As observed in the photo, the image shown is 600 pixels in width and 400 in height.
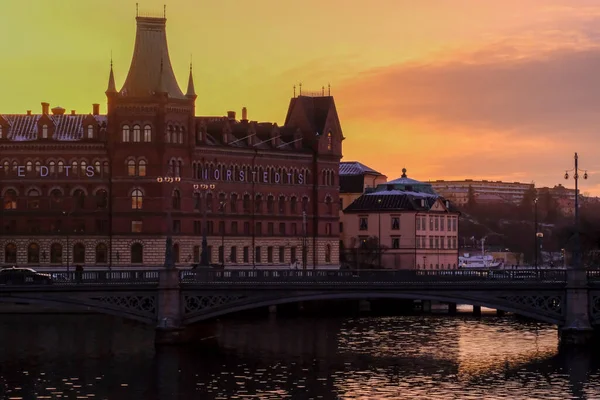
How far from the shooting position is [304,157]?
189 m

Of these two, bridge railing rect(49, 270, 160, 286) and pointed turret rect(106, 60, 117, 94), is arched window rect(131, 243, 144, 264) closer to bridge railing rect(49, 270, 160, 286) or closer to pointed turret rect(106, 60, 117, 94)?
pointed turret rect(106, 60, 117, 94)

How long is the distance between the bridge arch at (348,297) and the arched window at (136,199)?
192ft

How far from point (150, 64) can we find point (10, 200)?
21895 mm

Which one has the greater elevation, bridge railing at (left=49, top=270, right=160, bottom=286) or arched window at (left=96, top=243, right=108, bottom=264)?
arched window at (left=96, top=243, right=108, bottom=264)

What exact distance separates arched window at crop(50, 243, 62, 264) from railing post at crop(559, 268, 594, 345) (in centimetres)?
7659

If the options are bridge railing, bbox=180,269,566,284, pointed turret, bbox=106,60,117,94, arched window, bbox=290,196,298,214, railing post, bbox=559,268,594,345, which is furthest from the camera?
arched window, bbox=290,196,298,214

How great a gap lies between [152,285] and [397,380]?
23060mm

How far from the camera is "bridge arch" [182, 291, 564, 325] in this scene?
10644cm

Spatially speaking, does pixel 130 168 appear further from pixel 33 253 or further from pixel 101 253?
pixel 33 253

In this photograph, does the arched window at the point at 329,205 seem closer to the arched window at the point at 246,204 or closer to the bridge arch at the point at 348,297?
the arched window at the point at 246,204

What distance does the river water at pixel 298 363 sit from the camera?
89.6 m

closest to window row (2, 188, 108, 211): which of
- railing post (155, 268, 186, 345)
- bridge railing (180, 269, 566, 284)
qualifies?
bridge railing (180, 269, 566, 284)

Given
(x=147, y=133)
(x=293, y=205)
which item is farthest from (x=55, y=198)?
(x=293, y=205)

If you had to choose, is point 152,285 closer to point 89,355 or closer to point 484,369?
point 89,355
